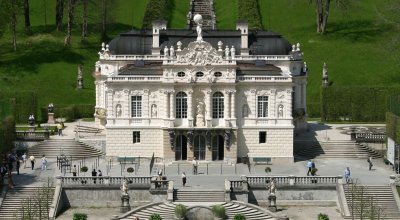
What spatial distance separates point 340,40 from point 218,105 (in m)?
48.7

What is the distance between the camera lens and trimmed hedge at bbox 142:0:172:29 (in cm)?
15015

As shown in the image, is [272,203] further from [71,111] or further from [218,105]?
[71,111]

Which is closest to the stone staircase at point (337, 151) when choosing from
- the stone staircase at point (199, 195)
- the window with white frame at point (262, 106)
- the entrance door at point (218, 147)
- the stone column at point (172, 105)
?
the window with white frame at point (262, 106)

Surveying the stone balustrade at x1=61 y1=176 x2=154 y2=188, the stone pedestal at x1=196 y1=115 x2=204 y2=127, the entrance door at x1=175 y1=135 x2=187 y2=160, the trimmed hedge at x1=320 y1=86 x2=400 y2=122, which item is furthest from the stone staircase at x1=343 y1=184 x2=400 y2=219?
the trimmed hedge at x1=320 y1=86 x2=400 y2=122

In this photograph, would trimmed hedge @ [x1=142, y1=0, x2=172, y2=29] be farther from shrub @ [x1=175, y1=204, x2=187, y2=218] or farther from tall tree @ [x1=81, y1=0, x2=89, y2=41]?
shrub @ [x1=175, y1=204, x2=187, y2=218]

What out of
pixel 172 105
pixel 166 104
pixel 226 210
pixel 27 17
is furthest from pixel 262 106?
pixel 27 17

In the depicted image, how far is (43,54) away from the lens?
5507 inches

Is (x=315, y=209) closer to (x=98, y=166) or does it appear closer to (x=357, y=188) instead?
(x=357, y=188)

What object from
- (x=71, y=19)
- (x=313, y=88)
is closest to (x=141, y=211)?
(x=313, y=88)

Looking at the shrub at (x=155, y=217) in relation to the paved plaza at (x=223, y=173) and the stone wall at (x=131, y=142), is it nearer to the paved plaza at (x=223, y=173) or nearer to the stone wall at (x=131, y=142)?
the paved plaza at (x=223, y=173)

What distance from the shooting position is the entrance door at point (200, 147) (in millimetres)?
100375

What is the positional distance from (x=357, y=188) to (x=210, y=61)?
2002cm

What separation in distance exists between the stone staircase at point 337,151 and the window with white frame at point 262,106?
654 centimetres

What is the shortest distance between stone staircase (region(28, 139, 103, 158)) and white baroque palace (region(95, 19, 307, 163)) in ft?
13.9
